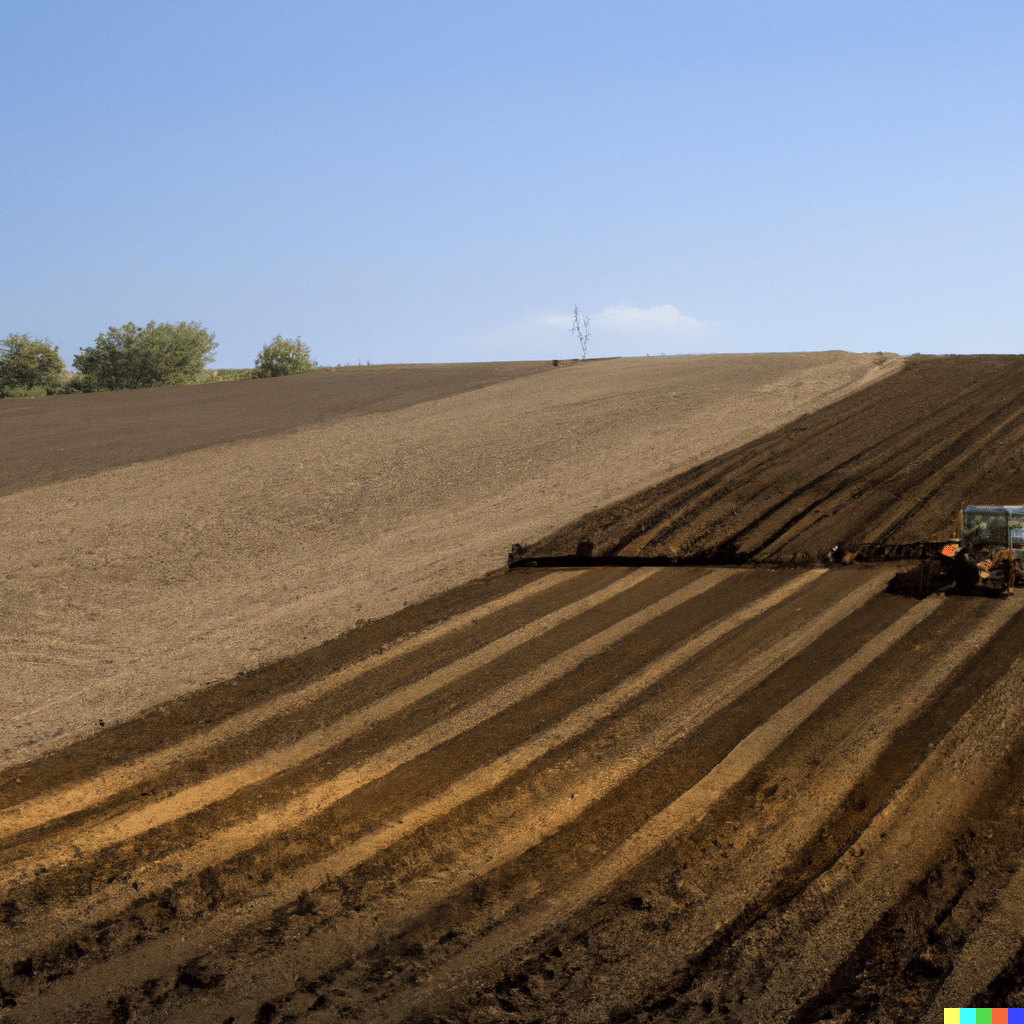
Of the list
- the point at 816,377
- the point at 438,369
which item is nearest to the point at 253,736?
the point at 816,377

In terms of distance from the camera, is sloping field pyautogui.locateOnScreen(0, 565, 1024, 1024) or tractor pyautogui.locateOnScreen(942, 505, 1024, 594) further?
tractor pyautogui.locateOnScreen(942, 505, 1024, 594)

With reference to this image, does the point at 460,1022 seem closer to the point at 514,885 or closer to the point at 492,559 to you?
the point at 514,885

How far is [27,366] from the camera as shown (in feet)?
154

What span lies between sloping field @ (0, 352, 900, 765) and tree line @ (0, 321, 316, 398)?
20859mm

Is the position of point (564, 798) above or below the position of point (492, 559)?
below

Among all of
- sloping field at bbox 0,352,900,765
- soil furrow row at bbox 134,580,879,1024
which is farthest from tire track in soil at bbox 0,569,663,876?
sloping field at bbox 0,352,900,765

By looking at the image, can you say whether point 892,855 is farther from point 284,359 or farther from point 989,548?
point 284,359

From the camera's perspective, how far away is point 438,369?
1340 inches

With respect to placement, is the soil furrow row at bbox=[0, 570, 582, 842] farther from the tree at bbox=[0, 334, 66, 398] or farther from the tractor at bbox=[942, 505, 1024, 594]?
the tree at bbox=[0, 334, 66, 398]

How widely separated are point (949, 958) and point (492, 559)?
8182 mm

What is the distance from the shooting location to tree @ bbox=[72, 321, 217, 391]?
47.5m

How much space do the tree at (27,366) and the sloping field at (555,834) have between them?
45199 mm

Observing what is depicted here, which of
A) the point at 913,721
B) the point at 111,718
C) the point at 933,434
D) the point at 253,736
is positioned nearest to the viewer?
the point at 913,721

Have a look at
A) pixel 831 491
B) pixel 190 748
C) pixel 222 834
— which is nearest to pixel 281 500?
pixel 190 748
